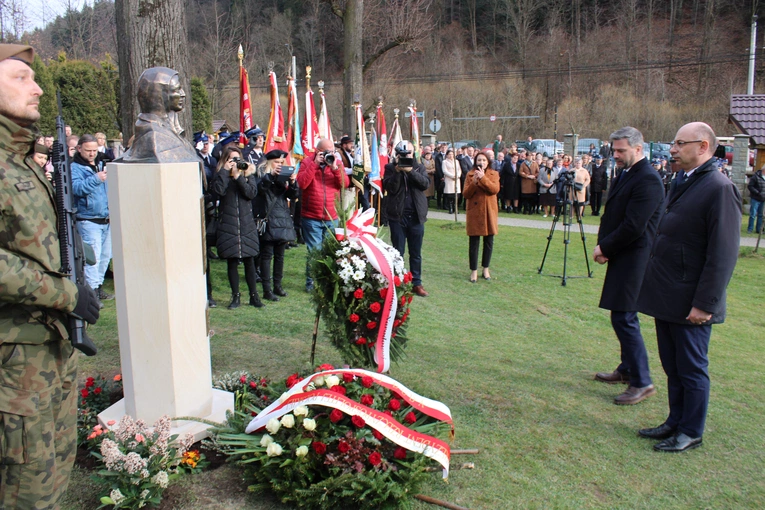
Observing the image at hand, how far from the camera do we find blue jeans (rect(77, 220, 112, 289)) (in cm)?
742

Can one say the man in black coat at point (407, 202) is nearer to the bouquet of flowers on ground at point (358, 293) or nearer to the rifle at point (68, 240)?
the bouquet of flowers on ground at point (358, 293)

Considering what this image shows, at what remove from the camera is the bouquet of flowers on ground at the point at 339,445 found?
134 inches

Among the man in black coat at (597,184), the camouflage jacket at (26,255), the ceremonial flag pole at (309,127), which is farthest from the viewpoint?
the man in black coat at (597,184)

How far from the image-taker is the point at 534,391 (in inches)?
208

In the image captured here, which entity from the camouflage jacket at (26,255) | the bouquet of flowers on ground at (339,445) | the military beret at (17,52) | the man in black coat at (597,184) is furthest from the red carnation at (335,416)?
the man in black coat at (597,184)

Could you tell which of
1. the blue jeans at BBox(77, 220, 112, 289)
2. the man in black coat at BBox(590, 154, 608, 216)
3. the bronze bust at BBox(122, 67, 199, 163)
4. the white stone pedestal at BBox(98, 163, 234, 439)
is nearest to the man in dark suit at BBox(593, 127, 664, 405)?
the white stone pedestal at BBox(98, 163, 234, 439)

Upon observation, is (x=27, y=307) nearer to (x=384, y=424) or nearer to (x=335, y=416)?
(x=335, y=416)

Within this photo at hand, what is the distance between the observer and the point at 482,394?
17.0 ft

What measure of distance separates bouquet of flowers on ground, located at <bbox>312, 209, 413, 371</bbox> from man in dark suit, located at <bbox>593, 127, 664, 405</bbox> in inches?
72.2

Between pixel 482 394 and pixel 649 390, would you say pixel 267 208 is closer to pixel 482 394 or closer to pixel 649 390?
pixel 482 394

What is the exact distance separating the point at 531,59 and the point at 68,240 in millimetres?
49874

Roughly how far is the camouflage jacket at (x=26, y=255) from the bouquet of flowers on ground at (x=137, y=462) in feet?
3.40

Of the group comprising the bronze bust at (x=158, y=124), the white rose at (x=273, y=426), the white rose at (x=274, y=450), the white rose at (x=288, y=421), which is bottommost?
the white rose at (x=274, y=450)

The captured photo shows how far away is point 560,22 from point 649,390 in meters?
50.8
